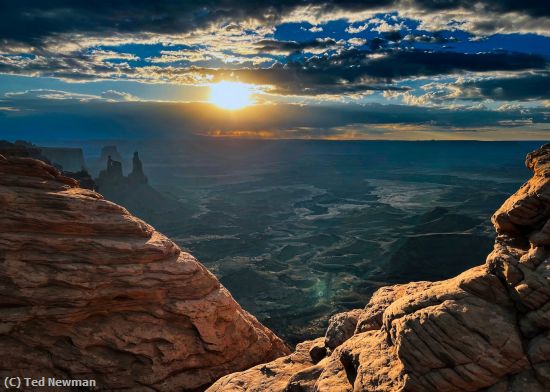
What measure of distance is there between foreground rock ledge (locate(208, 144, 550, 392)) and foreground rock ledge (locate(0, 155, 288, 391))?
12409mm

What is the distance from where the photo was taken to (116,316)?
2914 centimetres

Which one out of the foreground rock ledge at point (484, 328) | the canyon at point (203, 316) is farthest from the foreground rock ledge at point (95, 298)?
the foreground rock ledge at point (484, 328)

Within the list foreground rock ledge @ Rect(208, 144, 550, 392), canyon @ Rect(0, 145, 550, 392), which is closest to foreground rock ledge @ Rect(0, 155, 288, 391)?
canyon @ Rect(0, 145, 550, 392)

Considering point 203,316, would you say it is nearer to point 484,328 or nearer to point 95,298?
point 95,298

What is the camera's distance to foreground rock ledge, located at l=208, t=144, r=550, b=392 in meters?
15.9

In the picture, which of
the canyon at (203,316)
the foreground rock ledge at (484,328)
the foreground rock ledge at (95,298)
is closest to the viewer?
the foreground rock ledge at (484,328)

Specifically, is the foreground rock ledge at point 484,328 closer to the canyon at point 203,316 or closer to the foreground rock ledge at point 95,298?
the canyon at point 203,316

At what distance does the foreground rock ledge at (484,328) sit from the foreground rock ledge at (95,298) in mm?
12409

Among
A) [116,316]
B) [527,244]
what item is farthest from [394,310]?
[116,316]

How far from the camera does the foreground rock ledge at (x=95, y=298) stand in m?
26.7

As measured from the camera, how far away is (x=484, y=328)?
16562mm

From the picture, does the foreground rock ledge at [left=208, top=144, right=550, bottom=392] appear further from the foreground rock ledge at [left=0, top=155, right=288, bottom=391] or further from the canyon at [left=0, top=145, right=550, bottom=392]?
the foreground rock ledge at [left=0, top=155, right=288, bottom=391]

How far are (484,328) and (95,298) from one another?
75.5 ft

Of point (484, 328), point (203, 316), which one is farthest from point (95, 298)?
point (484, 328)
